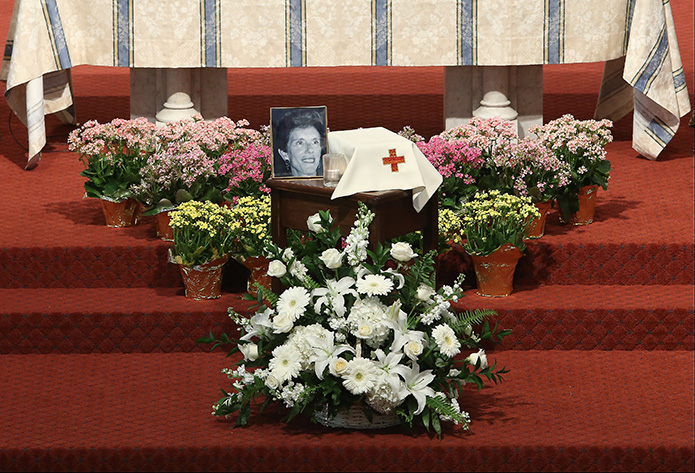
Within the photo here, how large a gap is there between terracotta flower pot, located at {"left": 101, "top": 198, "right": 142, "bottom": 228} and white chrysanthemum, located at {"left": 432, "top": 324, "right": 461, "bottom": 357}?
1.76 m

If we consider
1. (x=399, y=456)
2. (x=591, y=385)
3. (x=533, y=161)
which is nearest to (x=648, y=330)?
(x=591, y=385)

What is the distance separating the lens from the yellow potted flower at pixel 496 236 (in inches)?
168

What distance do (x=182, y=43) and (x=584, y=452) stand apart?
2.52 m

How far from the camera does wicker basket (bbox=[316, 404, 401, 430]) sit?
3.61 m

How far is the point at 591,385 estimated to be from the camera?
3.94 m

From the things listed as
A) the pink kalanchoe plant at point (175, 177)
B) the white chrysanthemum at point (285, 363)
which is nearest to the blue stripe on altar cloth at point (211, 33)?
the pink kalanchoe plant at point (175, 177)

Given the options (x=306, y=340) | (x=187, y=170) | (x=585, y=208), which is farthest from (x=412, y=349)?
(x=585, y=208)

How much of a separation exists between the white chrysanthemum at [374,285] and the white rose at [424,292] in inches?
4.6

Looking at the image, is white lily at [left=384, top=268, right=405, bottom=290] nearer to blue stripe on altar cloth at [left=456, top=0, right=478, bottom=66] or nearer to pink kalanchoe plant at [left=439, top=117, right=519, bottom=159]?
pink kalanchoe plant at [left=439, top=117, right=519, bottom=159]

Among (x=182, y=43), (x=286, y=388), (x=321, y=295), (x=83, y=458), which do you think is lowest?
(x=83, y=458)

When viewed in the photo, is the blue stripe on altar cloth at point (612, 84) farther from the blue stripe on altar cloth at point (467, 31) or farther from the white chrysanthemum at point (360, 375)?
the white chrysanthemum at point (360, 375)

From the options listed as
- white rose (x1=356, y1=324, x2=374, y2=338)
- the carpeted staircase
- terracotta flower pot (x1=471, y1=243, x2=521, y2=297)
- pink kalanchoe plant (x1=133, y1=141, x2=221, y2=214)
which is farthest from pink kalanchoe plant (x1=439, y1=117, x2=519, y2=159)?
white rose (x1=356, y1=324, x2=374, y2=338)

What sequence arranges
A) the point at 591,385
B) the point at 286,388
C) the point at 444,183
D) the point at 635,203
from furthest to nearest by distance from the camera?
the point at 635,203
the point at 444,183
the point at 591,385
the point at 286,388

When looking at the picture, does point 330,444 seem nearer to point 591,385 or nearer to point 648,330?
point 591,385
